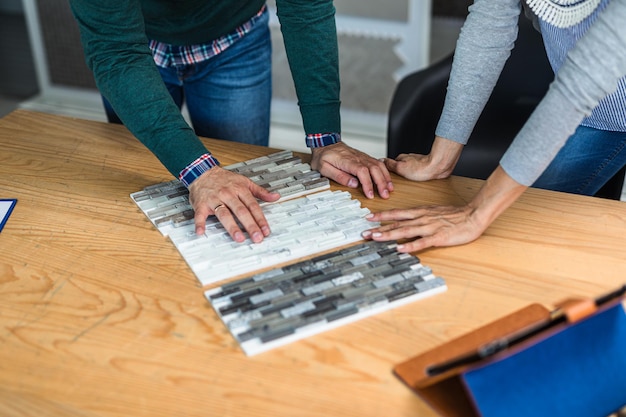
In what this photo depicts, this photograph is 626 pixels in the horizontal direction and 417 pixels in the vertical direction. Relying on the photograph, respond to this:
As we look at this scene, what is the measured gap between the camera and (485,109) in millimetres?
2143

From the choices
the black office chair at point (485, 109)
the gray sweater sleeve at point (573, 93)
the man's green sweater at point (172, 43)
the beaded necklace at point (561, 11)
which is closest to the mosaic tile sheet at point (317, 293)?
the gray sweater sleeve at point (573, 93)

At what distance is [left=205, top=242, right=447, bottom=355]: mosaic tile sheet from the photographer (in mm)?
990

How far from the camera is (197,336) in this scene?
992mm

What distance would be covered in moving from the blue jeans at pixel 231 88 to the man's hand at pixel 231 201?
0.51m

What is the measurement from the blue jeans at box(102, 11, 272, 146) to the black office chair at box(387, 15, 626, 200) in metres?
0.43

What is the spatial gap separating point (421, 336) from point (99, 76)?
81 cm

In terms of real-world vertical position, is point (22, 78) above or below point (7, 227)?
below

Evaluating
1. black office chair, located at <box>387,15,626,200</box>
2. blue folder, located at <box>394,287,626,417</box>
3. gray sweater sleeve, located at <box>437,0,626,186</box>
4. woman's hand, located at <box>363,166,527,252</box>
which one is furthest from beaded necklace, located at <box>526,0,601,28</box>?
black office chair, located at <box>387,15,626,200</box>

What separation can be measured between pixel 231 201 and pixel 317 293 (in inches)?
11.1

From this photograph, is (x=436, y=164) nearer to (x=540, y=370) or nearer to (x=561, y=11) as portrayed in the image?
(x=561, y=11)

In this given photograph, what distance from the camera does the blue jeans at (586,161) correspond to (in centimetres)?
148

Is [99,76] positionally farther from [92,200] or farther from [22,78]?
[22,78]

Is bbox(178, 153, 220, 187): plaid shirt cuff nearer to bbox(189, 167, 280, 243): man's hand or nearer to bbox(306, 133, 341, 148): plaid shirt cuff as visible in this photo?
bbox(189, 167, 280, 243): man's hand

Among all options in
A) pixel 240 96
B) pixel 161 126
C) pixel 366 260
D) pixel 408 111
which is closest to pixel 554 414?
pixel 366 260
